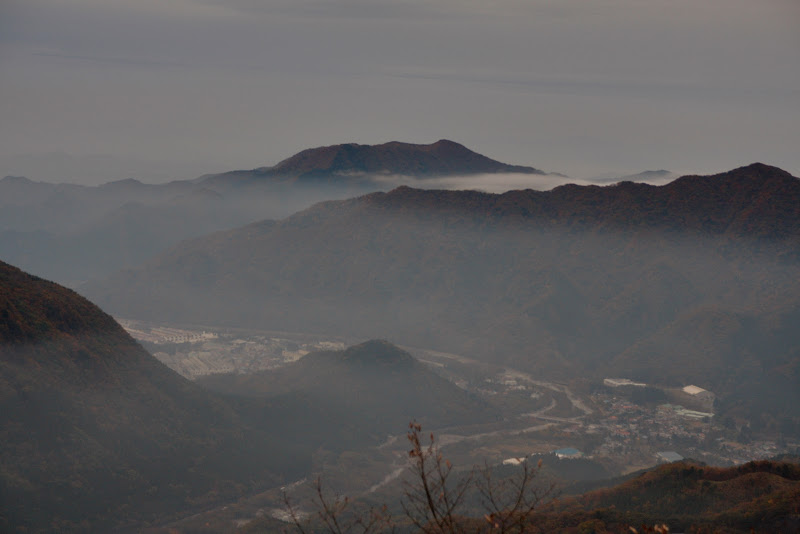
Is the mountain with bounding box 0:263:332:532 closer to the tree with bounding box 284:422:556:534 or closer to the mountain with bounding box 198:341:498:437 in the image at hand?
the tree with bounding box 284:422:556:534

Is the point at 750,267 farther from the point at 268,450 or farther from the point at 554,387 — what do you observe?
the point at 268,450

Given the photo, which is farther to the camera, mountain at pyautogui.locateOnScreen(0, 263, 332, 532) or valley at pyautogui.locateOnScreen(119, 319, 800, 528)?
valley at pyautogui.locateOnScreen(119, 319, 800, 528)

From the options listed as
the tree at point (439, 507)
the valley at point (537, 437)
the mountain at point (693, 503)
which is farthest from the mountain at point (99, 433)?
the mountain at point (693, 503)

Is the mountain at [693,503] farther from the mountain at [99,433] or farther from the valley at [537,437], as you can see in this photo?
the mountain at [99,433]

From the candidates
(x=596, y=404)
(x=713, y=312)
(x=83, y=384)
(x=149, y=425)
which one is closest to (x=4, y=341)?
(x=83, y=384)

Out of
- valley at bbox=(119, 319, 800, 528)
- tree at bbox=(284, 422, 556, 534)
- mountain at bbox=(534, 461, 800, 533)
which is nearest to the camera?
tree at bbox=(284, 422, 556, 534)

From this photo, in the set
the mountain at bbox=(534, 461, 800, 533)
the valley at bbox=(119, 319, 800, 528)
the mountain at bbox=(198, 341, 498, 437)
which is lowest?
the valley at bbox=(119, 319, 800, 528)

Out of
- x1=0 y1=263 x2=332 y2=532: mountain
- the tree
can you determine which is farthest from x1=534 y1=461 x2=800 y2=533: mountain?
x1=0 y1=263 x2=332 y2=532: mountain

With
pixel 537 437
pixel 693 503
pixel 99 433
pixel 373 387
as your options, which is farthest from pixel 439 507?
pixel 373 387
